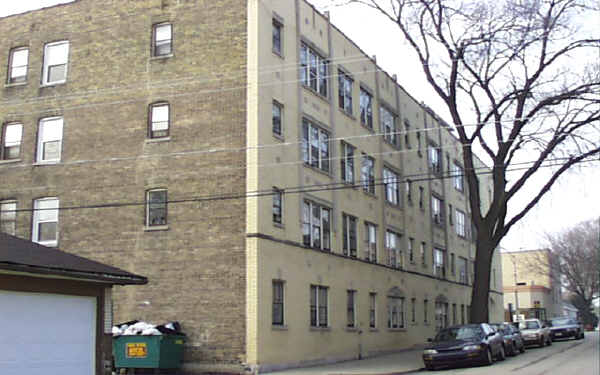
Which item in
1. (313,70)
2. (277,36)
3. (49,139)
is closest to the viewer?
(277,36)

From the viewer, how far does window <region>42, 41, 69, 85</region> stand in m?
28.2

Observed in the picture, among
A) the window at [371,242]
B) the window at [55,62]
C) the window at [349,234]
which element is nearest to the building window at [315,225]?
the window at [349,234]

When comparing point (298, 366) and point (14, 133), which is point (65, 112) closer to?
point (14, 133)

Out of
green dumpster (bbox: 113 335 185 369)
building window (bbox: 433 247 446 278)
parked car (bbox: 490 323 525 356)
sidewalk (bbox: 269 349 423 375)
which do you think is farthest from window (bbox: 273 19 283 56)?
building window (bbox: 433 247 446 278)

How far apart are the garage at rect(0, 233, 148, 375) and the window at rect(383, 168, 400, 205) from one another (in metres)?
23.8

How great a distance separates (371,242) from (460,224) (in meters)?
18.7

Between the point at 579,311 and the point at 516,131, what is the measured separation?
58.5 m

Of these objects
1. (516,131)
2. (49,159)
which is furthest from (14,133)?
(516,131)

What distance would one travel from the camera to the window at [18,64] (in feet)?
94.7

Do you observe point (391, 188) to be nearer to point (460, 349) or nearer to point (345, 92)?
point (345, 92)

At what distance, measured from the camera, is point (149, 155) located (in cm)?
2575

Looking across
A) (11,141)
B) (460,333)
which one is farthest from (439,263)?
(11,141)

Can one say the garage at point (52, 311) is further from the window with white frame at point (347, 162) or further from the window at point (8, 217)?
the window with white frame at point (347, 162)

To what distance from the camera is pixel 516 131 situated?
33.7 m
